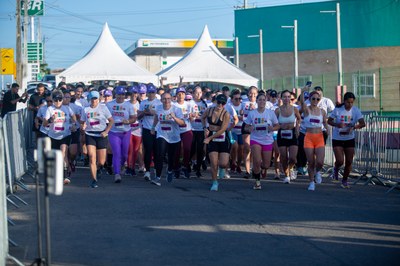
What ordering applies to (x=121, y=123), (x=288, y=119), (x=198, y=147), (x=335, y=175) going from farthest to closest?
(x=198, y=147), (x=335, y=175), (x=121, y=123), (x=288, y=119)

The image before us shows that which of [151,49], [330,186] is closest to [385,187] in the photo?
[330,186]

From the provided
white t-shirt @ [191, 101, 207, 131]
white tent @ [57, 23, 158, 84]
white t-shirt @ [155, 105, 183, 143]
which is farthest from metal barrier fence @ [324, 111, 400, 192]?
white tent @ [57, 23, 158, 84]

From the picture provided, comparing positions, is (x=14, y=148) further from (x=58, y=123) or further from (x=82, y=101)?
(x=82, y=101)

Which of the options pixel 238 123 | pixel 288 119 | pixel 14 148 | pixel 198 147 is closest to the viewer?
pixel 14 148

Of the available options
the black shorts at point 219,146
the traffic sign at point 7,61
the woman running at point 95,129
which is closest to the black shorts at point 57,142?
the woman running at point 95,129

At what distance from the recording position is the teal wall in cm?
5131

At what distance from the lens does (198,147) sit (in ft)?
58.6

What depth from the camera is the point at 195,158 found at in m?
19.2

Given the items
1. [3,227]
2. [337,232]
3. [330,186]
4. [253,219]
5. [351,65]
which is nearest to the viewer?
[3,227]

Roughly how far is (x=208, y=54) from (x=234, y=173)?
1726 centimetres

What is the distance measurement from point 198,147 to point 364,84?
57.9ft

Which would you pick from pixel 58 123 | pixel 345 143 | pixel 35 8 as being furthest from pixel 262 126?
pixel 35 8

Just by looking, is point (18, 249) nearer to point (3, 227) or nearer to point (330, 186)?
point (3, 227)

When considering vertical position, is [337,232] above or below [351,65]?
below
